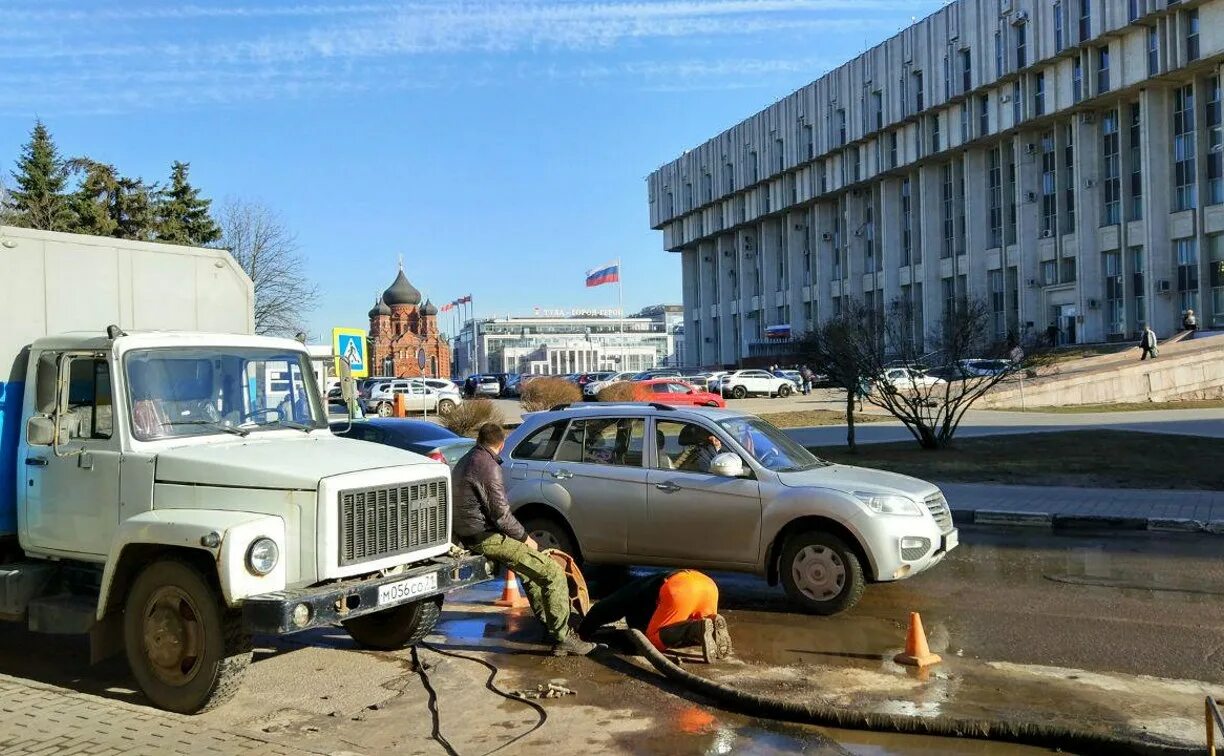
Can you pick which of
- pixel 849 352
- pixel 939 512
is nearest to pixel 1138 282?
pixel 849 352

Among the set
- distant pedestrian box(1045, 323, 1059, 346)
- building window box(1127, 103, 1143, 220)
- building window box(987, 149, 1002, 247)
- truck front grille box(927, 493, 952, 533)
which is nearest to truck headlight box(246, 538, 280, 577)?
truck front grille box(927, 493, 952, 533)

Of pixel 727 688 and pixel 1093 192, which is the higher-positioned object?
pixel 1093 192

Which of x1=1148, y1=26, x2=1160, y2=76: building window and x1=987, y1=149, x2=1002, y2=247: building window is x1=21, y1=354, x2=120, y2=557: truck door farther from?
x1=987, y1=149, x2=1002, y2=247: building window

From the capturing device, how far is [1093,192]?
55.5 m

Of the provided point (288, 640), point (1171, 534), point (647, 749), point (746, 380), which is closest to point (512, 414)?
point (746, 380)

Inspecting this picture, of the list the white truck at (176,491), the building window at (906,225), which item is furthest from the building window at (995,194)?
the white truck at (176,491)

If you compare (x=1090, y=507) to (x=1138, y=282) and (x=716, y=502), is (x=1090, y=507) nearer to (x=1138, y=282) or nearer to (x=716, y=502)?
(x=716, y=502)

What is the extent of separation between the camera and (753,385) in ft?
174

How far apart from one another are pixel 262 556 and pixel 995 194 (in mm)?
64948

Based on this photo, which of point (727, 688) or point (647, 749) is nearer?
point (647, 749)

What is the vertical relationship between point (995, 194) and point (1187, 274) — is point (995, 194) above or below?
above

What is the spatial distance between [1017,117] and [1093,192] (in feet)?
24.2

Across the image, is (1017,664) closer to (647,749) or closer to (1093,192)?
(647,749)

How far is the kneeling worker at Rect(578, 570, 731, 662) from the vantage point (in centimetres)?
734
